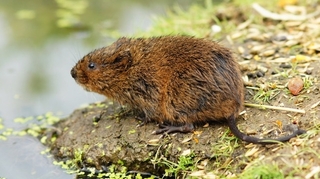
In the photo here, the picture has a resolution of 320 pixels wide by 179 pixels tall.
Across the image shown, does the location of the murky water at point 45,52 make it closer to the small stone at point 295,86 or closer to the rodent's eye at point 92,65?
the rodent's eye at point 92,65

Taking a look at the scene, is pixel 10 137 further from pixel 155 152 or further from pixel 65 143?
pixel 155 152

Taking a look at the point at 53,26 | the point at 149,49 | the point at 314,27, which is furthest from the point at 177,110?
the point at 53,26

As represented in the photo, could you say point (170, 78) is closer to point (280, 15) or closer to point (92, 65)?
point (92, 65)

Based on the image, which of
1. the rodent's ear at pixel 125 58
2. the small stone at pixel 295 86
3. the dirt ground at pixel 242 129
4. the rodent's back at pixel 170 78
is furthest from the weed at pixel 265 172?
the rodent's ear at pixel 125 58

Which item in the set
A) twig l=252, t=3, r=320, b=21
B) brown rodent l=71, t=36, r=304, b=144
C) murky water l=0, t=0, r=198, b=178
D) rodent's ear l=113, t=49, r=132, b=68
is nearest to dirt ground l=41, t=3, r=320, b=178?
brown rodent l=71, t=36, r=304, b=144

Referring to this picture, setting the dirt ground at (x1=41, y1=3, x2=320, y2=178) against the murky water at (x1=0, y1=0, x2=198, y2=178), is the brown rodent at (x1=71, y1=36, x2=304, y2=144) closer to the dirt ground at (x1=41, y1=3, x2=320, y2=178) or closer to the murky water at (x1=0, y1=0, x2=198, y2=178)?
the dirt ground at (x1=41, y1=3, x2=320, y2=178)

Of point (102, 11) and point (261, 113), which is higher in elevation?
point (102, 11)

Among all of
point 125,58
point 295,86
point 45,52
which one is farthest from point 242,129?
point 45,52
